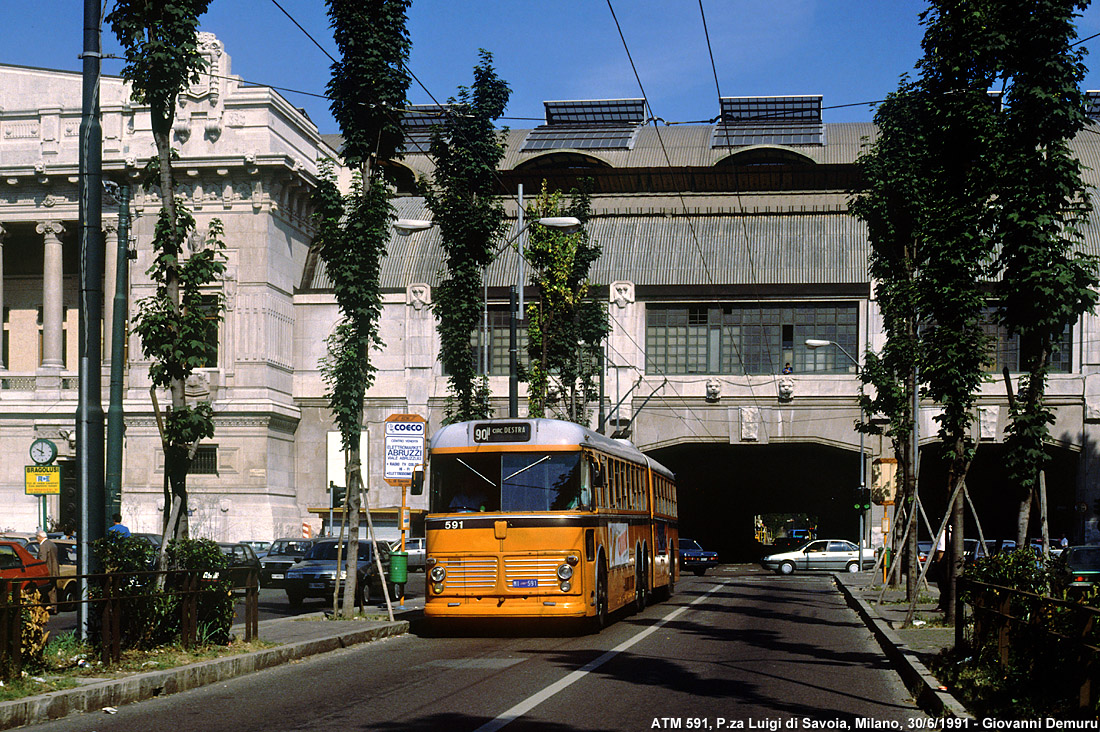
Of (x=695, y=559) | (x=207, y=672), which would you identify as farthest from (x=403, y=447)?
(x=695, y=559)

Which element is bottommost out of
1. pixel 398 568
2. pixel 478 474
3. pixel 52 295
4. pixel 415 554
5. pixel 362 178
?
pixel 415 554

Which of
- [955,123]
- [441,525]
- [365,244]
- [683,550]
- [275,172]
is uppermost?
[275,172]

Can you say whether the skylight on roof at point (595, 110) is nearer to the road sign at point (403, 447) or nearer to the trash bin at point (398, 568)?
the trash bin at point (398, 568)

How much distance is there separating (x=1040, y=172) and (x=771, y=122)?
5384 centimetres

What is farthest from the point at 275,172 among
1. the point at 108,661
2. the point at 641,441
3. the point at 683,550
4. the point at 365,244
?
the point at 108,661

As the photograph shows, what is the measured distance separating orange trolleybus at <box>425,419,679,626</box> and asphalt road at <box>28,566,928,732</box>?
25.5 inches

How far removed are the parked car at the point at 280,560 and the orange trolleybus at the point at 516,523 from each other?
1482cm

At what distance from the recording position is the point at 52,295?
5931 cm

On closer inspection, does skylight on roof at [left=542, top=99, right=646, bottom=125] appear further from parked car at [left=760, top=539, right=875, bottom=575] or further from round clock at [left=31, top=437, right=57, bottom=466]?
round clock at [left=31, top=437, right=57, bottom=466]

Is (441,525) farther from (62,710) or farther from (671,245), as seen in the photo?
(671,245)

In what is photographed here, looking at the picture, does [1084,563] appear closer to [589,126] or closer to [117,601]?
[117,601]

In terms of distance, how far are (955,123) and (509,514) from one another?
9586 mm

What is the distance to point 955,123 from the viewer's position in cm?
2128

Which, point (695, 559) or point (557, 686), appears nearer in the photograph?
point (557, 686)
